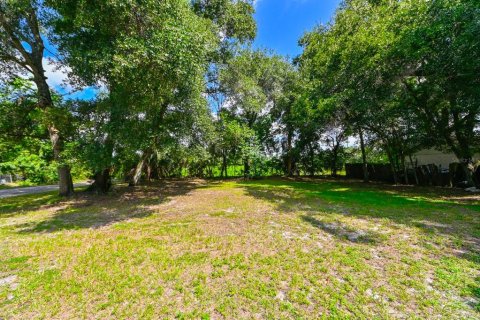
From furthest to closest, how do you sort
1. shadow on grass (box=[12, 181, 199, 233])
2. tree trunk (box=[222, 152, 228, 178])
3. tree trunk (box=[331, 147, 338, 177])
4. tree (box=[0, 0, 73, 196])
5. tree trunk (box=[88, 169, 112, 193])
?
tree trunk (box=[331, 147, 338, 177]) → tree trunk (box=[222, 152, 228, 178]) → tree trunk (box=[88, 169, 112, 193]) → tree (box=[0, 0, 73, 196]) → shadow on grass (box=[12, 181, 199, 233])

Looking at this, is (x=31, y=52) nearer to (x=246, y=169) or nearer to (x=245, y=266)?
(x=245, y=266)

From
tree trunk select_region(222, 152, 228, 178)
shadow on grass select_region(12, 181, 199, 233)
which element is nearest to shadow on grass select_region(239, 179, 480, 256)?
shadow on grass select_region(12, 181, 199, 233)

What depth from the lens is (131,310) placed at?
2.09 m

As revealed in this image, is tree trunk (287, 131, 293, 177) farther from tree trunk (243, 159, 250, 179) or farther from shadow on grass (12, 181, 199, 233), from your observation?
shadow on grass (12, 181, 199, 233)

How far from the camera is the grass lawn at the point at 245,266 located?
2.11m

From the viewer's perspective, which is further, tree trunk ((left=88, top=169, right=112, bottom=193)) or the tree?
tree trunk ((left=88, top=169, right=112, bottom=193))

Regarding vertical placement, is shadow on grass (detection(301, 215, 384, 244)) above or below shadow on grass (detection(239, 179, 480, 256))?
below

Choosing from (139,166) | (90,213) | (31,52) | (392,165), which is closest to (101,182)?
(139,166)

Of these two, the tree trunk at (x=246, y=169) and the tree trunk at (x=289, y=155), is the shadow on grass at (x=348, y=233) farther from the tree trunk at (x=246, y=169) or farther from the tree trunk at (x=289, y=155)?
the tree trunk at (x=289, y=155)

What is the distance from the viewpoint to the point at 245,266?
2.86 metres

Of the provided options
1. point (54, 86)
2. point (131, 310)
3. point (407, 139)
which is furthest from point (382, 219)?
point (54, 86)

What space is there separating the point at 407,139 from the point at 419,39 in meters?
5.17

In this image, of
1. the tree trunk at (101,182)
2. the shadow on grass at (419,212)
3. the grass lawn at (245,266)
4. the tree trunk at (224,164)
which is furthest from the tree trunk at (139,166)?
the shadow on grass at (419,212)

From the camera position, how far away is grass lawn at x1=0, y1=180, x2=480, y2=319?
2109 millimetres
